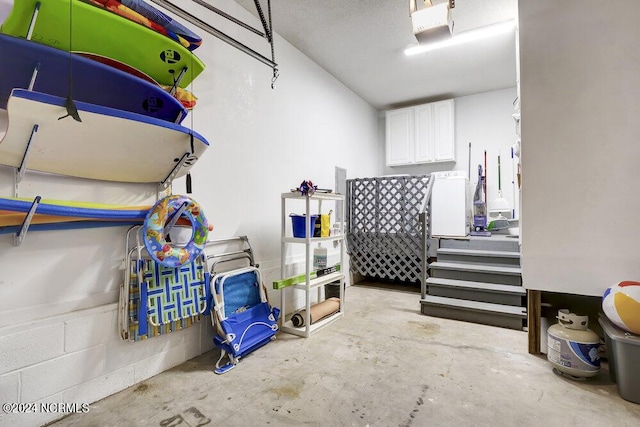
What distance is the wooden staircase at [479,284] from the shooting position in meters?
2.94

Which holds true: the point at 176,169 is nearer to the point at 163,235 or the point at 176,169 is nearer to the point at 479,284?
the point at 163,235

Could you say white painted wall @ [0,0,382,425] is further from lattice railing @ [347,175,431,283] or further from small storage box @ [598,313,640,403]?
small storage box @ [598,313,640,403]

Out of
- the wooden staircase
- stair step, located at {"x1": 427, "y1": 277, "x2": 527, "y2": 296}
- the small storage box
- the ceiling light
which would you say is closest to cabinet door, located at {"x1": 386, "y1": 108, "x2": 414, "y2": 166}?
the wooden staircase

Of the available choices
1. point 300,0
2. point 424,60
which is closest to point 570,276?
point 424,60

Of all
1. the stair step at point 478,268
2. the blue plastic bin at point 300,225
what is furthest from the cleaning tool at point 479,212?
the blue plastic bin at point 300,225

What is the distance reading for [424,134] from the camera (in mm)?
5109

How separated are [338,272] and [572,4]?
2.98 meters

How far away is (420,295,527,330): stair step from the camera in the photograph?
2.81 meters

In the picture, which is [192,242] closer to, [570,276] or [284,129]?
[284,129]

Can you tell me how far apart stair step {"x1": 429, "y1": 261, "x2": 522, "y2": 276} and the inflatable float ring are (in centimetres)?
281

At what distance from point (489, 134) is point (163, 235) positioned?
503cm

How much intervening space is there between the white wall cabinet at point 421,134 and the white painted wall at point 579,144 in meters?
2.72

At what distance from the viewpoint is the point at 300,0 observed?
2.65 meters

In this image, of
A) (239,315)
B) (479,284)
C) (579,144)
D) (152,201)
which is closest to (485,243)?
(479,284)
